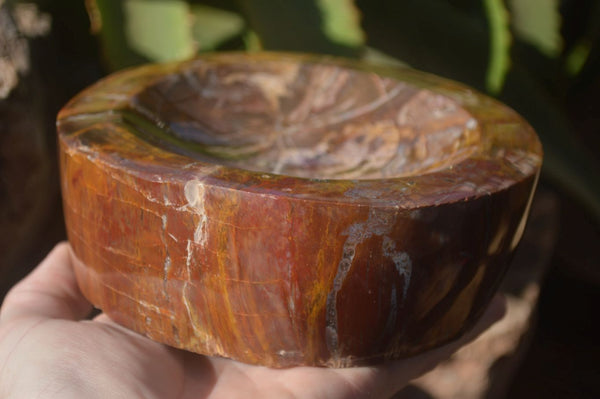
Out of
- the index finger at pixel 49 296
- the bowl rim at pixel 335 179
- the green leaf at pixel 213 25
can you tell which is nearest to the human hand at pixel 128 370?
the index finger at pixel 49 296

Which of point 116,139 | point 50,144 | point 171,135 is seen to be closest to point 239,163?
point 171,135

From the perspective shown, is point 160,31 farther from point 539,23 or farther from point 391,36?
point 539,23

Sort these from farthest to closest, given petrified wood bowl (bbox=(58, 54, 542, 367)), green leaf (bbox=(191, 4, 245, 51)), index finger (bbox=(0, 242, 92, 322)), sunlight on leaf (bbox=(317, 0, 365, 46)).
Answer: green leaf (bbox=(191, 4, 245, 51)) → sunlight on leaf (bbox=(317, 0, 365, 46)) → index finger (bbox=(0, 242, 92, 322)) → petrified wood bowl (bbox=(58, 54, 542, 367))

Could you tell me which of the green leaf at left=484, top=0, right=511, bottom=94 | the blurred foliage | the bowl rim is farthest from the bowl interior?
the green leaf at left=484, top=0, right=511, bottom=94

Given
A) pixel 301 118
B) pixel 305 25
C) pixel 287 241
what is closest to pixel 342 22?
pixel 305 25

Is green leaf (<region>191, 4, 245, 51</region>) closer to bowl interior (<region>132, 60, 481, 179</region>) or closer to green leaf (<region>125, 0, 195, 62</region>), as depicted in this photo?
green leaf (<region>125, 0, 195, 62</region>)

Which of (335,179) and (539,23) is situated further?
(539,23)
